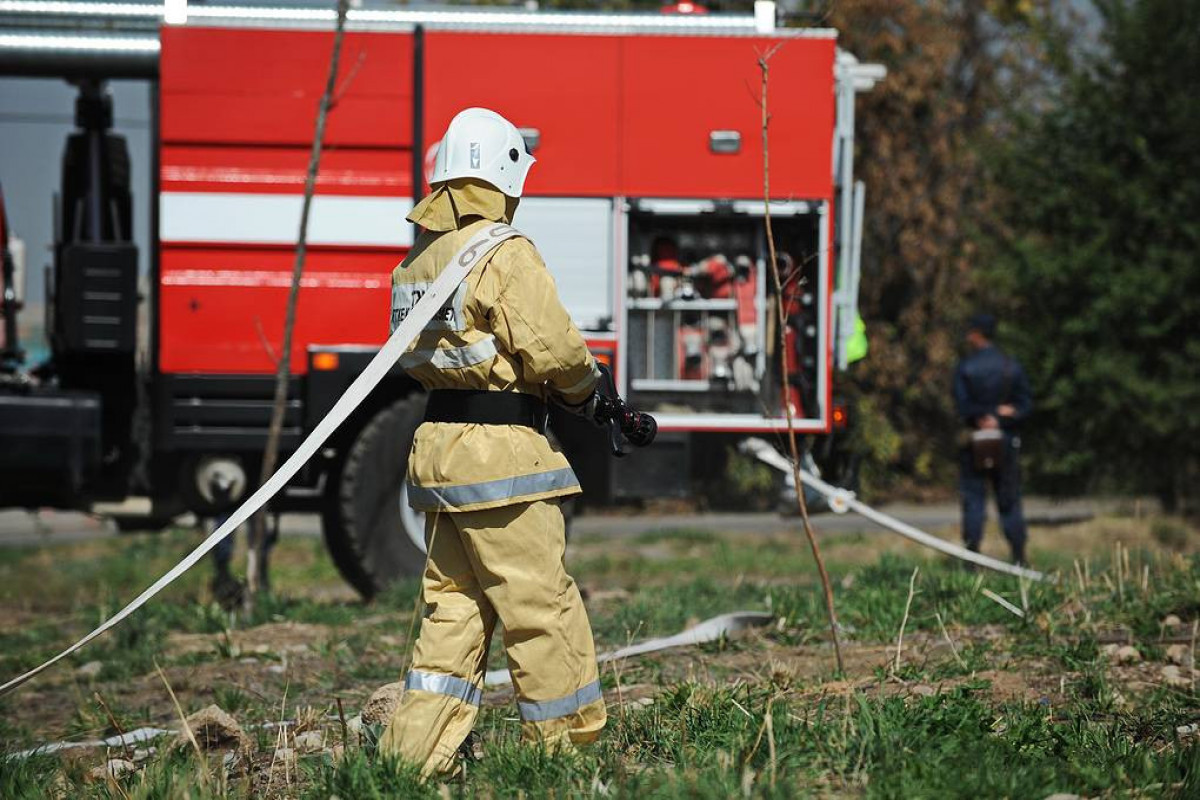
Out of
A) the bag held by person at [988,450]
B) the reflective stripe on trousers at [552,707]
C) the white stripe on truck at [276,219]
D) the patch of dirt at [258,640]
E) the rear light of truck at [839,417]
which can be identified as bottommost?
the patch of dirt at [258,640]

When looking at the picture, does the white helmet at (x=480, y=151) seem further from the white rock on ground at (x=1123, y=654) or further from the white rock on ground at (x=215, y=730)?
the white rock on ground at (x=1123, y=654)

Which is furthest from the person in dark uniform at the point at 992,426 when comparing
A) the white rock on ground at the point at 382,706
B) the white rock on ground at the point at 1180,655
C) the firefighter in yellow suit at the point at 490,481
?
the firefighter in yellow suit at the point at 490,481

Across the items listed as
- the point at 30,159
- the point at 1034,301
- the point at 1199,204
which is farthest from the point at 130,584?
the point at 1199,204

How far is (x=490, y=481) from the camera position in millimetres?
4004

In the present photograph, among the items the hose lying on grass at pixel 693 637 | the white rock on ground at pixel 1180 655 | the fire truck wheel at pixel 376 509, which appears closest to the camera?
the white rock on ground at pixel 1180 655

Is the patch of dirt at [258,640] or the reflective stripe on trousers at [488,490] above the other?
the reflective stripe on trousers at [488,490]

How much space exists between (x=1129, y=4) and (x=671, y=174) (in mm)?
8305

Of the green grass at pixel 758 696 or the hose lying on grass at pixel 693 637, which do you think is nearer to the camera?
the green grass at pixel 758 696

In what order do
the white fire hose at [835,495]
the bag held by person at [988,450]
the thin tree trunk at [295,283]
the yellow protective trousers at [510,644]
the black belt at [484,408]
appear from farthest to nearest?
the bag held by person at [988,450], the white fire hose at [835,495], the thin tree trunk at [295,283], the black belt at [484,408], the yellow protective trousers at [510,644]

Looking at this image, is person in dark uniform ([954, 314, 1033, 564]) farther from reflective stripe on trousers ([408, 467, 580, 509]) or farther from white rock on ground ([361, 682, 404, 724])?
reflective stripe on trousers ([408, 467, 580, 509])

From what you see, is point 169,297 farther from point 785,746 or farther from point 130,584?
point 785,746

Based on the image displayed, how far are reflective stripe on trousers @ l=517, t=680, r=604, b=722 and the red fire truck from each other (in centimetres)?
382

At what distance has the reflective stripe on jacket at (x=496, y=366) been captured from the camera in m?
4.00

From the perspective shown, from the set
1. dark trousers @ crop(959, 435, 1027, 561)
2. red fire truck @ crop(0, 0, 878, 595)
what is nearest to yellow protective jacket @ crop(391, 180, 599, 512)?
red fire truck @ crop(0, 0, 878, 595)
